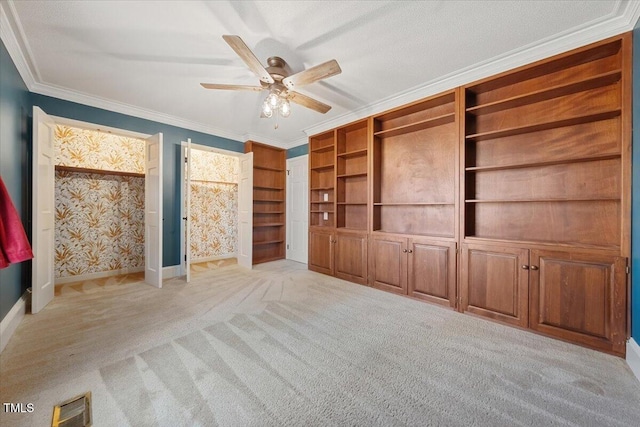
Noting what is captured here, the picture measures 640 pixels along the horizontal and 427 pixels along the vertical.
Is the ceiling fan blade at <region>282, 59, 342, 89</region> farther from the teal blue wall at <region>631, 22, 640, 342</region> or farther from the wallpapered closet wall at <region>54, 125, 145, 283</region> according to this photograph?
the wallpapered closet wall at <region>54, 125, 145, 283</region>

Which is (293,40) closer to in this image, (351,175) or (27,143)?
(351,175)

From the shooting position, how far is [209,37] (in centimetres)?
208

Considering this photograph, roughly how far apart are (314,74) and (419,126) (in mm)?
1735

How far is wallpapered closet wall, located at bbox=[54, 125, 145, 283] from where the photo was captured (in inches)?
144

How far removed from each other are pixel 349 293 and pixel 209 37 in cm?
312

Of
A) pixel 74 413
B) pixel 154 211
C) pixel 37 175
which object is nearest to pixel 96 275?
pixel 154 211

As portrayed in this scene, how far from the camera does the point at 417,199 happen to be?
10.8 ft

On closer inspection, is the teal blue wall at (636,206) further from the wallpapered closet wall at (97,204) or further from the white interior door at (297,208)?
the wallpapered closet wall at (97,204)

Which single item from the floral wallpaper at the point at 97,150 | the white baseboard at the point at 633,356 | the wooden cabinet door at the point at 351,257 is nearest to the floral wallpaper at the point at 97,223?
the floral wallpaper at the point at 97,150

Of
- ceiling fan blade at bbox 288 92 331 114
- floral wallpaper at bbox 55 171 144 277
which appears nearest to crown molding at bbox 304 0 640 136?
ceiling fan blade at bbox 288 92 331 114

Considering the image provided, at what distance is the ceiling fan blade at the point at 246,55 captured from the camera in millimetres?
1669

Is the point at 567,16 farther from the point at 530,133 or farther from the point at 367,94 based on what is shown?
the point at 367,94

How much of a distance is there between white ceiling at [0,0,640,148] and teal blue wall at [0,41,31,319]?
0.74ft

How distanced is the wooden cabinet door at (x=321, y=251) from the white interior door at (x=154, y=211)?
2.33 m
